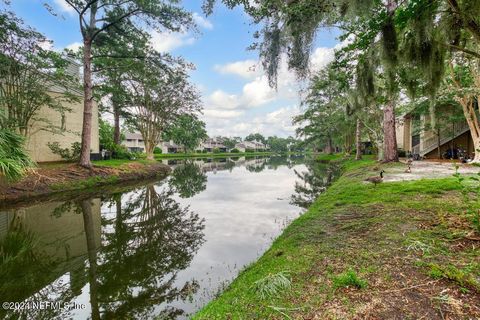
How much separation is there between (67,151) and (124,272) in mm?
19182

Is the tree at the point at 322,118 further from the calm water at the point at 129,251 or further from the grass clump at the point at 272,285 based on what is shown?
the grass clump at the point at 272,285

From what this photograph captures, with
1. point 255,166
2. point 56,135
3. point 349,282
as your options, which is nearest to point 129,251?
point 349,282

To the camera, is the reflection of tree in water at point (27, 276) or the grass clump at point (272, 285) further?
the reflection of tree in water at point (27, 276)

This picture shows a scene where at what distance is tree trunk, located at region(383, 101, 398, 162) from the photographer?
1598 cm

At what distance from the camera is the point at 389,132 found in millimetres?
16125

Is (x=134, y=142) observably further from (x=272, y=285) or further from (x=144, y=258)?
(x=272, y=285)

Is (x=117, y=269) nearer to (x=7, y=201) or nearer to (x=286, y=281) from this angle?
(x=286, y=281)

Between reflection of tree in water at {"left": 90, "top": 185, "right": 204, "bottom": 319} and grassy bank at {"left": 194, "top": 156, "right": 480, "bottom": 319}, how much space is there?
4.54 ft

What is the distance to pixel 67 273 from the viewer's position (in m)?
4.74

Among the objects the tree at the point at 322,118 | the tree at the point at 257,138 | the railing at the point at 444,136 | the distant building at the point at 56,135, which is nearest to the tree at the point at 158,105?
the distant building at the point at 56,135

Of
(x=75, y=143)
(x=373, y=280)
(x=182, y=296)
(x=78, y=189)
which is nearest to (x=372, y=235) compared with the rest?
(x=373, y=280)

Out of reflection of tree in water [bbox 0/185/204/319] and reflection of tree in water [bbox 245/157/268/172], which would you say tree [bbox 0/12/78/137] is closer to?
reflection of tree in water [bbox 0/185/204/319]

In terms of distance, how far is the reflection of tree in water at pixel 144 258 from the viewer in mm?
3955

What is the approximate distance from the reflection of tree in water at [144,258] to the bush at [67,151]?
1361 cm
